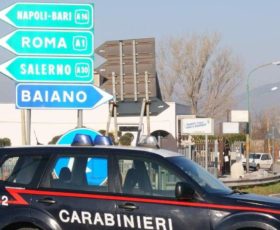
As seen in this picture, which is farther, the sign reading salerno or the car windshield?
the sign reading salerno

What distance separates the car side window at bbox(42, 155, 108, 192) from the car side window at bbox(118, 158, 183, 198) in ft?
0.81

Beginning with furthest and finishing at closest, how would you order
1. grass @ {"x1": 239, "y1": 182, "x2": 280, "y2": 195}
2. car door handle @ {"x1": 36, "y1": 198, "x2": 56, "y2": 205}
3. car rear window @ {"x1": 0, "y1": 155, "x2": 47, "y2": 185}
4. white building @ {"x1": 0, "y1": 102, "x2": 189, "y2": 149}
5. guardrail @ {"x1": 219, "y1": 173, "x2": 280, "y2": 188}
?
white building @ {"x1": 0, "y1": 102, "x2": 189, "y2": 149}
grass @ {"x1": 239, "y1": 182, "x2": 280, "y2": 195}
guardrail @ {"x1": 219, "y1": 173, "x2": 280, "y2": 188}
car rear window @ {"x1": 0, "y1": 155, "x2": 47, "y2": 185}
car door handle @ {"x1": 36, "y1": 198, "x2": 56, "y2": 205}

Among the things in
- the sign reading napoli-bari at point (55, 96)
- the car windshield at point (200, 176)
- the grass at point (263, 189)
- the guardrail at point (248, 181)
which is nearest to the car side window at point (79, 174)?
the car windshield at point (200, 176)

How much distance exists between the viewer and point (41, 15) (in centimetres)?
1168

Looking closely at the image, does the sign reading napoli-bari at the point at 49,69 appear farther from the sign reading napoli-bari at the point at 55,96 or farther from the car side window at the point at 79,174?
the car side window at the point at 79,174

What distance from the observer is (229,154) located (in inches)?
1626

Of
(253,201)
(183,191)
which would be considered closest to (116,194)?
(183,191)

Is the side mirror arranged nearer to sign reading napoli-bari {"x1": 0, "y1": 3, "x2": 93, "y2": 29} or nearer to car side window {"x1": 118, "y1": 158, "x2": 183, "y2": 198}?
car side window {"x1": 118, "y1": 158, "x2": 183, "y2": 198}

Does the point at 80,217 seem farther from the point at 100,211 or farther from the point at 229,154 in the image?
the point at 229,154

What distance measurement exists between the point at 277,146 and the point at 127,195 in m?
74.9

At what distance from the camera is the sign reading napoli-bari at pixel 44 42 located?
11648 mm

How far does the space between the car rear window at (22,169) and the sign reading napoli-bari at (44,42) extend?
384 cm

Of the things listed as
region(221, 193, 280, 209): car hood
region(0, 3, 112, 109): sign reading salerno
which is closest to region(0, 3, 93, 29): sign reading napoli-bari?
region(0, 3, 112, 109): sign reading salerno

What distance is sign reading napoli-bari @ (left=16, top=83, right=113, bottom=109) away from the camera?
11617 mm
